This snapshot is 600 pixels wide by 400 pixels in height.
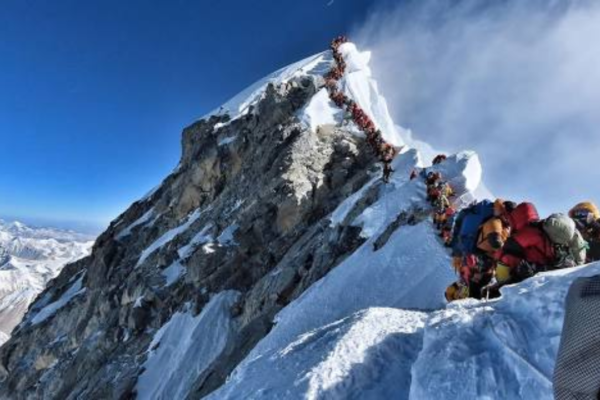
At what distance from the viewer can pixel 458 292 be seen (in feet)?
37.9

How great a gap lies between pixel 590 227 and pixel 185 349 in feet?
79.2

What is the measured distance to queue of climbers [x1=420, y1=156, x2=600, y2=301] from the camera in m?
8.92

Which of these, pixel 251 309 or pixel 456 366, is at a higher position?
pixel 251 309

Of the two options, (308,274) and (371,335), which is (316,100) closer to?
(308,274)

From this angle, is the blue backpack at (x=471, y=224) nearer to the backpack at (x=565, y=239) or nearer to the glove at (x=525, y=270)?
the glove at (x=525, y=270)

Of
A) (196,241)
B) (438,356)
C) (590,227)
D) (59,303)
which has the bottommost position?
(438,356)

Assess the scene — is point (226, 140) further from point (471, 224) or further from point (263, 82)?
point (471, 224)

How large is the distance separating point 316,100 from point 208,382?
26.1 metres

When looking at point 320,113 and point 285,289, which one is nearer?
point 285,289

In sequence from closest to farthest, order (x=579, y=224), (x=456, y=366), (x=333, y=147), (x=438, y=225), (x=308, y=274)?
1. (x=456, y=366)
2. (x=579, y=224)
3. (x=438, y=225)
4. (x=308, y=274)
5. (x=333, y=147)

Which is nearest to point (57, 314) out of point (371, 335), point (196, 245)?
point (196, 245)

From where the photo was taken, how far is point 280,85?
1741 inches

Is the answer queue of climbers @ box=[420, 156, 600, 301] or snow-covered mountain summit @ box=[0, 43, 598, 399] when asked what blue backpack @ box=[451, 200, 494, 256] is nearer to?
queue of climbers @ box=[420, 156, 600, 301]

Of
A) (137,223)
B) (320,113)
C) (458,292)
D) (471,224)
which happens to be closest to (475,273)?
(458,292)
